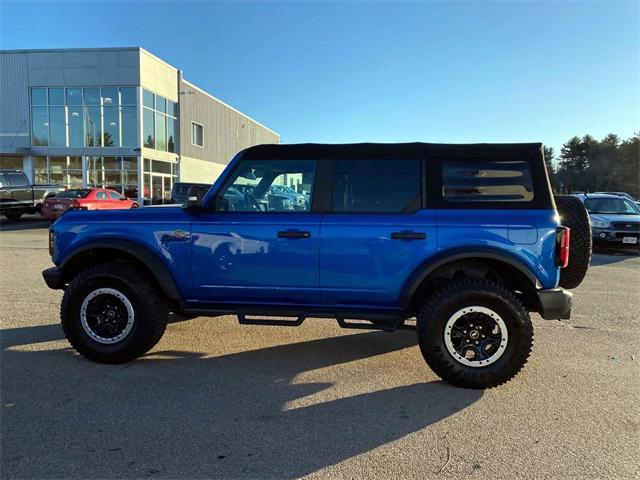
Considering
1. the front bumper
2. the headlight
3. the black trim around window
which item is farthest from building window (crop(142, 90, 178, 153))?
the black trim around window

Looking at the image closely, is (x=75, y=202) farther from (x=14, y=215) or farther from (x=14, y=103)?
(x=14, y=103)

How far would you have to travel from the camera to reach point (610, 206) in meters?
14.5

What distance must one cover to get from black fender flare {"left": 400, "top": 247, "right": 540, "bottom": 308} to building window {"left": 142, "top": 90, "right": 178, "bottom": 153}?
2713cm

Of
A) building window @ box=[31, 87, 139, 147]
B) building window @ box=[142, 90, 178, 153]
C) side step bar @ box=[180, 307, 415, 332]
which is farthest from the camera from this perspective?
building window @ box=[142, 90, 178, 153]

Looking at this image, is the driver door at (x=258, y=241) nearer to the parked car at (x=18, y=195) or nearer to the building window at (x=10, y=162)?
the parked car at (x=18, y=195)

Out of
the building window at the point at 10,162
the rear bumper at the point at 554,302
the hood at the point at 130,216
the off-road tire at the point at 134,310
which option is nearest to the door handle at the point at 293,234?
the hood at the point at 130,216

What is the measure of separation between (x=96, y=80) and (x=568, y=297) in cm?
2894

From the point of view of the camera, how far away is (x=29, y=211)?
66.7ft

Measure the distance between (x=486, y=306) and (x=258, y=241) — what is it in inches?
78.7

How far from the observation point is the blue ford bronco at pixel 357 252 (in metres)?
3.86

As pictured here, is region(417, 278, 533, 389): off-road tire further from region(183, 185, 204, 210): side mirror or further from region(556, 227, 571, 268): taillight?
region(183, 185, 204, 210): side mirror

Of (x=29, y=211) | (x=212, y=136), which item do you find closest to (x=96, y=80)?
(x=29, y=211)

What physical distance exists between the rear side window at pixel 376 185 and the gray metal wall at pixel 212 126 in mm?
31204

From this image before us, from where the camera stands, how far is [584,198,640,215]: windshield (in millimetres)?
14367
